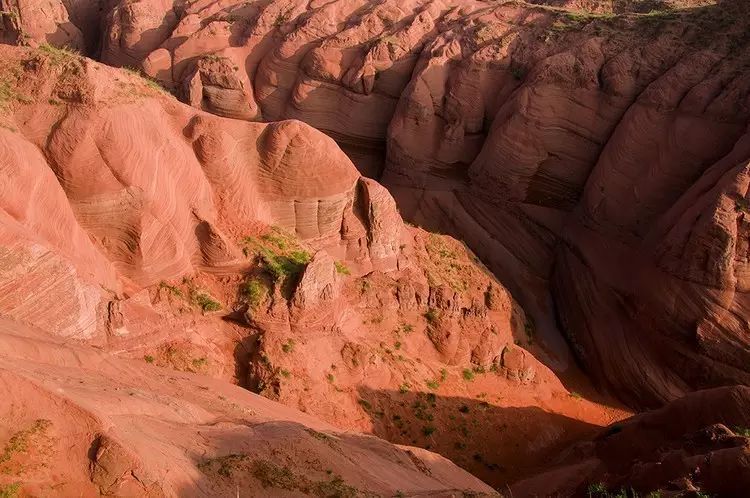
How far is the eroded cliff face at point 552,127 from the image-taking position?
17.3 meters

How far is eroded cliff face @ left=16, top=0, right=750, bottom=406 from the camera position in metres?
17.3

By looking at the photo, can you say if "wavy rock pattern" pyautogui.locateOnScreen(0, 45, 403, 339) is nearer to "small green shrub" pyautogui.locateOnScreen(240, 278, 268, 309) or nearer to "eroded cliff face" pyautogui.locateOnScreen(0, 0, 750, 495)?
"eroded cliff face" pyautogui.locateOnScreen(0, 0, 750, 495)

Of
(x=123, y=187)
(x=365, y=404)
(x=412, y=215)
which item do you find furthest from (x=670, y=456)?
(x=412, y=215)

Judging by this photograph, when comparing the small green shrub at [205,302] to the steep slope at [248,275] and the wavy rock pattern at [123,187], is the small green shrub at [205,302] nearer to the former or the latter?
the steep slope at [248,275]

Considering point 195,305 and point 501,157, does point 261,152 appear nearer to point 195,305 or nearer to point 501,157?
point 195,305

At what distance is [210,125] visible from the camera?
1413 cm

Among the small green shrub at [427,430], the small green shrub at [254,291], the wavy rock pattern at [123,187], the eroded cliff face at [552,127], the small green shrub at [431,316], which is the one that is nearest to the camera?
the wavy rock pattern at [123,187]

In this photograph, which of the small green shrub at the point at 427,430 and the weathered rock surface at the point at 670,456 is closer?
the weathered rock surface at the point at 670,456

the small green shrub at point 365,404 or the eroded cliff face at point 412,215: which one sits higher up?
the eroded cliff face at point 412,215

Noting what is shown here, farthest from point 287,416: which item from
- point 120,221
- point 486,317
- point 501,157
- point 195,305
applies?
point 501,157

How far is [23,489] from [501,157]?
19.4 m

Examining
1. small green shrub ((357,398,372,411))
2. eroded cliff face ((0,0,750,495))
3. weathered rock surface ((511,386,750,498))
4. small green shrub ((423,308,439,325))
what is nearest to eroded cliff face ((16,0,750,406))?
eroded cliff face ((0,0,750,495))

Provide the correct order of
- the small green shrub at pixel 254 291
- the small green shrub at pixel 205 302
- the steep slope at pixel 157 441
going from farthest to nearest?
1. the small green shrub at pixel 254 291
2. the small green shrub at pixel 205 302
3. the steep slope at pixel 157 441

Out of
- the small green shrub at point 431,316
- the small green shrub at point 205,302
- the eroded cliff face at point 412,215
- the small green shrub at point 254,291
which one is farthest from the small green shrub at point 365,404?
the small green shrub at point 205,302
